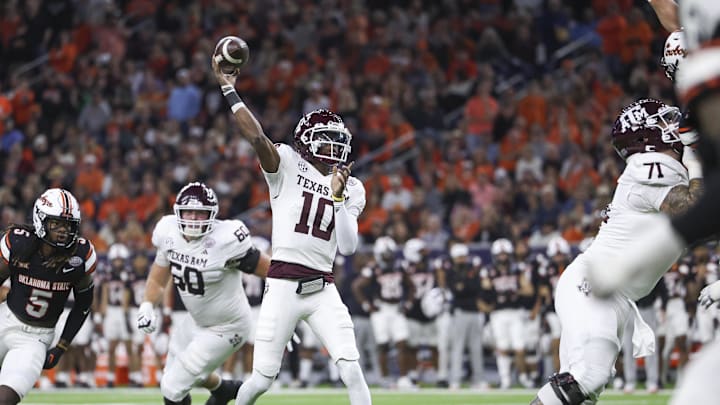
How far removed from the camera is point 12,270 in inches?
292

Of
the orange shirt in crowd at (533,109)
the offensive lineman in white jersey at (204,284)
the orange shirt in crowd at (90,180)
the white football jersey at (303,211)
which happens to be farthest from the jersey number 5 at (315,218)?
the orange shirt in crowd at (90,180)

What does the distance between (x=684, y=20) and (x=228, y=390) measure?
5.15m

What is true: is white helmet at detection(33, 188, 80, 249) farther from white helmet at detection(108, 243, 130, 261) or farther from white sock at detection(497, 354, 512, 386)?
white helmet at detection(108, 243, 130, 261)

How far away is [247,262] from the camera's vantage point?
812cm

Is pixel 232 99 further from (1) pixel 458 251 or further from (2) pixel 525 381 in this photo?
(2) pixel 525 381

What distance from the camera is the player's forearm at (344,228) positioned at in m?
6.61

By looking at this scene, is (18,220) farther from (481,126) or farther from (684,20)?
(684,20)

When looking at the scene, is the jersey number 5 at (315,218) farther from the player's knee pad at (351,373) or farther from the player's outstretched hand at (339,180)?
the player's knee pad at (351,373)

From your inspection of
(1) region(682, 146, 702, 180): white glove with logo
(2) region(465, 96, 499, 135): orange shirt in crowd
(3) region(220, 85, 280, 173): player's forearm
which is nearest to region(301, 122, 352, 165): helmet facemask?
(3) region(220, 85, 280, 173): player's forearm

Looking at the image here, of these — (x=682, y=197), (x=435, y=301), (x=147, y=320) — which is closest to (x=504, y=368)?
(x=435, y=301)

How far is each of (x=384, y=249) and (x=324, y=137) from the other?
7598 millimetres

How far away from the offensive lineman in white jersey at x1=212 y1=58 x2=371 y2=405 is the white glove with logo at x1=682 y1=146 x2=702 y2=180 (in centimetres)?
188

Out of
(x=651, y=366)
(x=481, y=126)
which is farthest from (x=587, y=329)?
(x=481, y=126)

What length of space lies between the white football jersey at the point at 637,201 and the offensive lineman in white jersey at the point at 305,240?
1.49 metres
